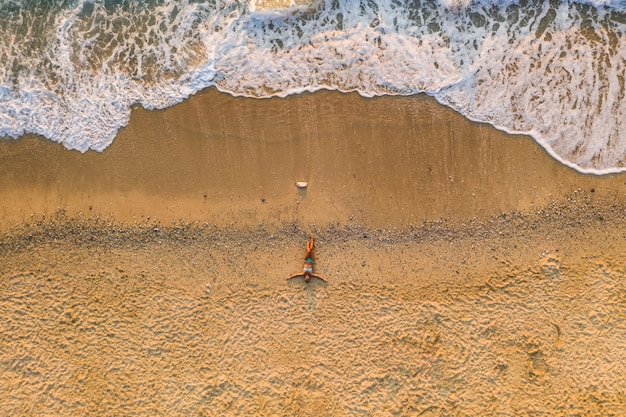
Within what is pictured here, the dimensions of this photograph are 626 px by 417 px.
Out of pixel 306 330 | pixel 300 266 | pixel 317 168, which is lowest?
pixel 306 330

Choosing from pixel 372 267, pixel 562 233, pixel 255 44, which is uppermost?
pixel 255 44

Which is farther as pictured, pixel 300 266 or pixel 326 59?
pixel 326 59

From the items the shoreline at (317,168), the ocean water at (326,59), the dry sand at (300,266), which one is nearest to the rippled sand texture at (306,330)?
the dry sand at (300,266)

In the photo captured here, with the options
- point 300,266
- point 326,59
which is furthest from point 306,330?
point 326,59

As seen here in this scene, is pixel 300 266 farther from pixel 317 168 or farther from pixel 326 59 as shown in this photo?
pixel 326 59

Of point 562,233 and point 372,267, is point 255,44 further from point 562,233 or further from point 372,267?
point 562,233

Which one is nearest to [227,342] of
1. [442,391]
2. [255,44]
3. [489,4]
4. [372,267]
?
[372,267]

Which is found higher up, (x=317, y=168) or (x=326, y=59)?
(x=326, y=59)

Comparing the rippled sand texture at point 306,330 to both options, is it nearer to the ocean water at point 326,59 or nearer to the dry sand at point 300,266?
the dry sand at point 300,266
